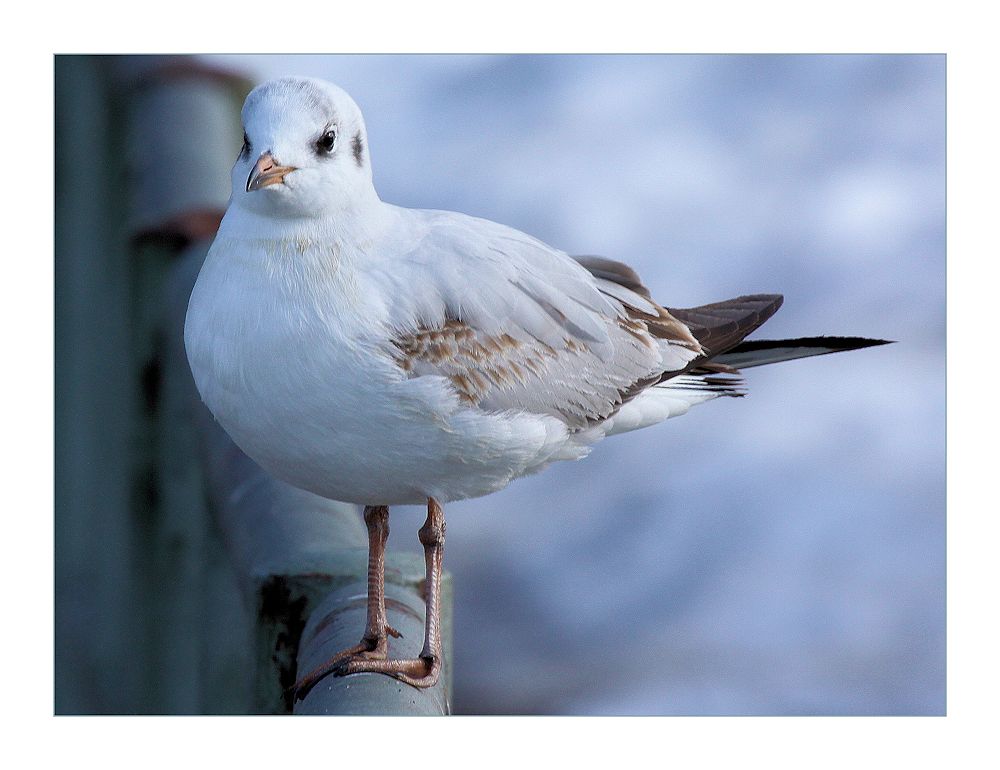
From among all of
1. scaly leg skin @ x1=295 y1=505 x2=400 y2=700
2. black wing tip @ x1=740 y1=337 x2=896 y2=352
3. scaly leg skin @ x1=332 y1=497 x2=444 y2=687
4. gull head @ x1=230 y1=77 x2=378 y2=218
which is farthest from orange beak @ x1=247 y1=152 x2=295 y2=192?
black wing tip @ x1=740 y1=337 x2=896 y2=352

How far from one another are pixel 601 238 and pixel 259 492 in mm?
1030

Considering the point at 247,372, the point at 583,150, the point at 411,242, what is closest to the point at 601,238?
the point at 583,150

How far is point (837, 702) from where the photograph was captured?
9.44ft

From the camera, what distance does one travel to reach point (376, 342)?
194 cm

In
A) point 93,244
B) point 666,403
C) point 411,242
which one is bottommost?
point 666,403

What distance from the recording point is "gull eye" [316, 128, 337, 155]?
191cm

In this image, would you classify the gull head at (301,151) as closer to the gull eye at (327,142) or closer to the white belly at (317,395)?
the gull eye at (327,142)

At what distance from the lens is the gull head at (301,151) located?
1869 mm

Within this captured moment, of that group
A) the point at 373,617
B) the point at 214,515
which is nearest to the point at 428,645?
the point at 373,617

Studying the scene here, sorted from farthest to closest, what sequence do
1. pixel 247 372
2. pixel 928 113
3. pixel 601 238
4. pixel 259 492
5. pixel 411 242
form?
pixel 601 238 < pixel 928 113 < pixel 259 492 < pixel 411 242 < pixel 247 372

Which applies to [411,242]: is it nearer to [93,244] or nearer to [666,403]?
[666,403]

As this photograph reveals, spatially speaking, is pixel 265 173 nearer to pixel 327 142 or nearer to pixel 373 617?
pixel 327 142

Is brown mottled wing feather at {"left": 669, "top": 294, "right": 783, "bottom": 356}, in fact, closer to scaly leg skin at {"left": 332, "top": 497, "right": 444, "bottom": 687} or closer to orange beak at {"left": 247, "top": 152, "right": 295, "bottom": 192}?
scaly leg skin at {"left": 332, "top": 497, "right": 444, "bottom": 687}

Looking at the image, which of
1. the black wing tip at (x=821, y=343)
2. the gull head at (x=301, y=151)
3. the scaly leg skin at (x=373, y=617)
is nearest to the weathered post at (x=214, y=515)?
the scaly leg skin at (x=373, y=617)
